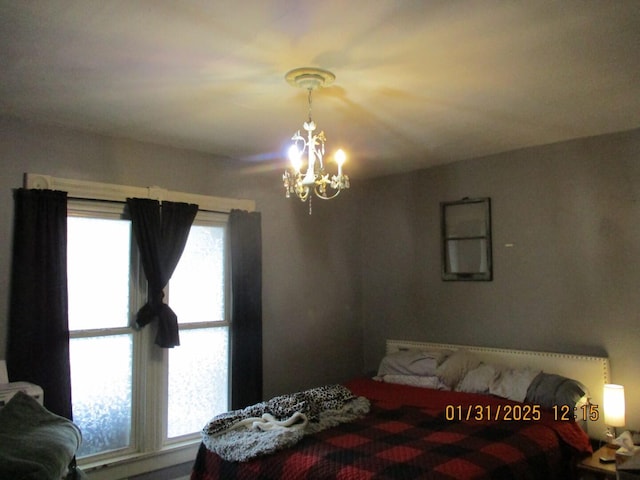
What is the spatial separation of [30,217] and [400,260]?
312 cm

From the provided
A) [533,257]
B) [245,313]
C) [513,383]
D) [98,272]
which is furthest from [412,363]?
[98,272]

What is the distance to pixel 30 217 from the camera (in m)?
3.01

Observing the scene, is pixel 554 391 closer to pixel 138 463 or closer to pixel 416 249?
pixel 416 249

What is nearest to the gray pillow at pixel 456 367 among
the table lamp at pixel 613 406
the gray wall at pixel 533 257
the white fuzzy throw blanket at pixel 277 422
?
the gray wall at pixel 533 257

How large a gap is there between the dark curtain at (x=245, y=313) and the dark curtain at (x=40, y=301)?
1.25 m

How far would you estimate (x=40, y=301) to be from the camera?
118 inches

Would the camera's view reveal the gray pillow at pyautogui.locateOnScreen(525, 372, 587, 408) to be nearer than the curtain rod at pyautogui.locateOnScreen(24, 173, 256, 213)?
No

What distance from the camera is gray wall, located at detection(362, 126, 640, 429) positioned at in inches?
136

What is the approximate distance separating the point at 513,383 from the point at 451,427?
789mm

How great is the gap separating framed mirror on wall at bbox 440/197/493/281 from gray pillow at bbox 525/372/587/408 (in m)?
0.98

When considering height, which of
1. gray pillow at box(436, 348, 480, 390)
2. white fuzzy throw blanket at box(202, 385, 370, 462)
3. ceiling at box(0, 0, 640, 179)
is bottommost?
white fuzzy throw blanket at box(202, 385, 370, 462)

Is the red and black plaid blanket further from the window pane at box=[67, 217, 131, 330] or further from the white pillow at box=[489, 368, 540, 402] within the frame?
the window pane at box=[67, 217, 131, 330]

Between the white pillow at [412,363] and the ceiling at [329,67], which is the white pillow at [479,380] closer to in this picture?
the white pillow at [412,363]

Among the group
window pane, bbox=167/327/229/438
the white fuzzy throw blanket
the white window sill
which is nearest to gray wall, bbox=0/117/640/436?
window pane, bbox=167/327/229/438
